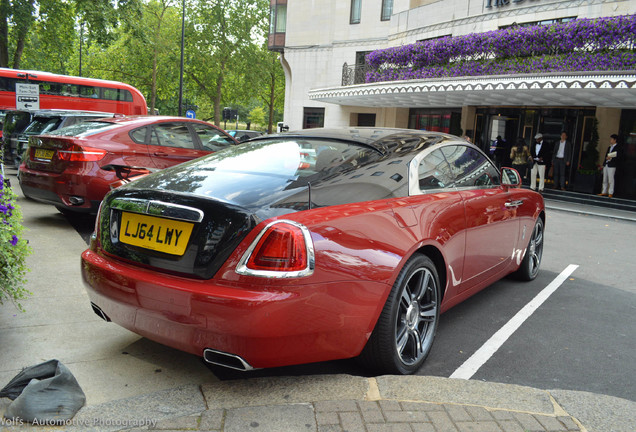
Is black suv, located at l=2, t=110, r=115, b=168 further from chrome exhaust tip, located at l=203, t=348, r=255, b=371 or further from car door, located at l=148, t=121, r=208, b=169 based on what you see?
chrome exhaust tip, located at l=203, t=348, r=255, b=371

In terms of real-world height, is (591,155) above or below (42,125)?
above

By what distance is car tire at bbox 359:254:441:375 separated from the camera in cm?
304

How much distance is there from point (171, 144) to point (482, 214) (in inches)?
201

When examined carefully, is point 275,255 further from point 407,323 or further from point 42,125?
point 42,125

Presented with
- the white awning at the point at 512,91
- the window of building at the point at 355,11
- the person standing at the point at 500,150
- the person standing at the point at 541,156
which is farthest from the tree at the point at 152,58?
the person standing at the point at 541,156

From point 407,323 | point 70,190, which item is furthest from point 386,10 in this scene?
point 407,323

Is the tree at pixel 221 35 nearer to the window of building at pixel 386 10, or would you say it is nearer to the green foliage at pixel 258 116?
the window of building at pixel 386 10

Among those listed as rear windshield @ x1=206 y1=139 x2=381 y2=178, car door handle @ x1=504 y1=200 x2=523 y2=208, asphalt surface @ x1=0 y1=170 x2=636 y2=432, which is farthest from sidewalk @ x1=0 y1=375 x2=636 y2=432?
car door handle @ x1=504 y1=200 x2=523 y2=208

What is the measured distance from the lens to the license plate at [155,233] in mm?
2768

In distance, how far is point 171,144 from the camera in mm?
7898

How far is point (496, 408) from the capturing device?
277 cm

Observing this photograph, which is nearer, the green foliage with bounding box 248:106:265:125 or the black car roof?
the black car roof

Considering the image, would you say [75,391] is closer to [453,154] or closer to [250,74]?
[453,154]

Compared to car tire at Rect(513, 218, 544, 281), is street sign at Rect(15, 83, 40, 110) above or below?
above
